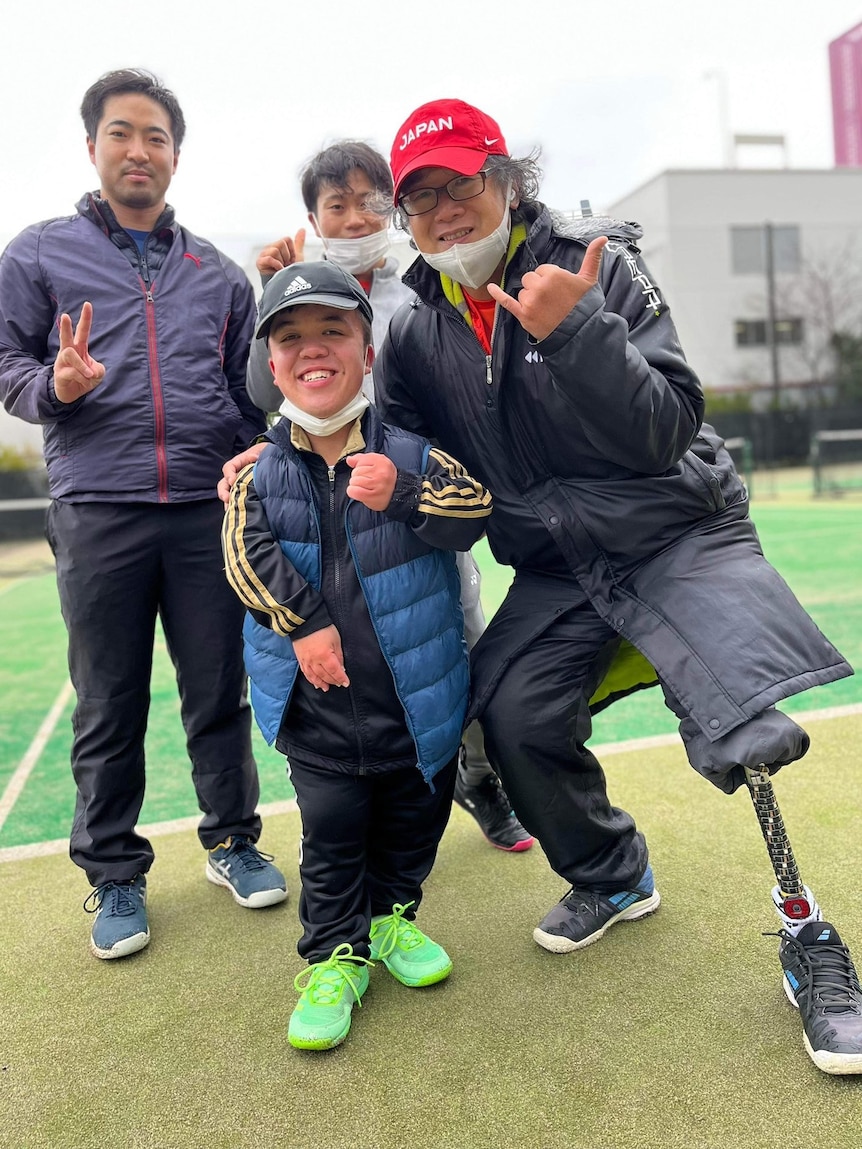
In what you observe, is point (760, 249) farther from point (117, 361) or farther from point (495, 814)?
point (117, 361)

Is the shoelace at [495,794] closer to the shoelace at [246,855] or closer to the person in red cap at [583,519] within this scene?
the person in red cap at [583,519]

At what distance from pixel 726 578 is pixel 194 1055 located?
1604 millimetres

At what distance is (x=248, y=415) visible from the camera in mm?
3037

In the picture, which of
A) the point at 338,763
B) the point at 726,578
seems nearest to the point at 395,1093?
the point at 338,763

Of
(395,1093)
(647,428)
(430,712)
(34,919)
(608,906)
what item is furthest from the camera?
(34,919)

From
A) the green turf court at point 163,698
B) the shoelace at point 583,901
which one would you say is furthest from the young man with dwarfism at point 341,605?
the green turf court at point 163,698

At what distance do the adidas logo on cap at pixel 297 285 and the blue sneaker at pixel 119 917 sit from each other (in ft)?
5.72

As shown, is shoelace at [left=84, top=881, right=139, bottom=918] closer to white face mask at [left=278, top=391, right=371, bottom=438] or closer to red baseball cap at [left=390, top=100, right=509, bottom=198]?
white face mask at [left=278, top=391, right=371, bottom=438]

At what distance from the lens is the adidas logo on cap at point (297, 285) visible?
2324 millimetres

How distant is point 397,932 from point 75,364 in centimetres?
169

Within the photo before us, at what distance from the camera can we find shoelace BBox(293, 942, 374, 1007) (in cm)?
223

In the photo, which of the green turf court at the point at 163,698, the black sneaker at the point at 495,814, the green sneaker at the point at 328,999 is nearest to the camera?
the green sneaker at the point at 328,999

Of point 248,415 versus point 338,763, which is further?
point 248,415

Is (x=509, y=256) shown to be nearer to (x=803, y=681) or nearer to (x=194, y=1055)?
(x=803, y=681)
